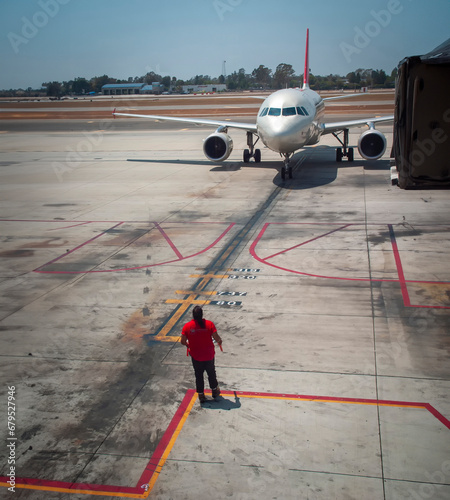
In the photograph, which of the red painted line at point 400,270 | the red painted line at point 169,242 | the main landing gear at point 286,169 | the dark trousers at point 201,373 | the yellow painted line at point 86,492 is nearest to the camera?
the yellow painted line at point 86,492

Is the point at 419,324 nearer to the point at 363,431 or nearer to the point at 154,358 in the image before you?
the point at 363,431

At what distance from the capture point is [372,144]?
29375 mm

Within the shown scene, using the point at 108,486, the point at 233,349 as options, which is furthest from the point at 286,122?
the point at 108,486

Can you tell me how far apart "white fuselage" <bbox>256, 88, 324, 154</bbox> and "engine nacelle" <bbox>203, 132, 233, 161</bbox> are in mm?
4553

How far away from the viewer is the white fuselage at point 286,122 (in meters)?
24.6

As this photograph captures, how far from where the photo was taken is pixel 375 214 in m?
20.3

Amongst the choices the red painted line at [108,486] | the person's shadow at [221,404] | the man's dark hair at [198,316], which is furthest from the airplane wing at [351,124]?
the red painted line at [108,486]

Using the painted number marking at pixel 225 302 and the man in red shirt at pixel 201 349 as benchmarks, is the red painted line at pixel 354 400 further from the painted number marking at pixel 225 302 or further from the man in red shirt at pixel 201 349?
the painted number marking at pixel 225 302

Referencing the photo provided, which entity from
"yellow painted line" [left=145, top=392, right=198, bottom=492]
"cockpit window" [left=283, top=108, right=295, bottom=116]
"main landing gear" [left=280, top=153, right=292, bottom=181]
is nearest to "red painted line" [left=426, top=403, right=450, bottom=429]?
"yellow painted line" [left=145, top=392, right=198, bottom=492]

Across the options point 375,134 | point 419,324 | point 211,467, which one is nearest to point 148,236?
point 419,324

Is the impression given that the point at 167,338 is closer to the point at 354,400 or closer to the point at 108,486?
the point at 354,400

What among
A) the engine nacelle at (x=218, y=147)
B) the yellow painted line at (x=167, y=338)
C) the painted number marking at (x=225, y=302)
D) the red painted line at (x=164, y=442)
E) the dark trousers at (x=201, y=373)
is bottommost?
the yellow painted line at (x=167, y=338)

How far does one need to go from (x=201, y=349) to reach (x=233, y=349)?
5.83ft

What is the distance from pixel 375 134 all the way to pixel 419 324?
20.4 metres
